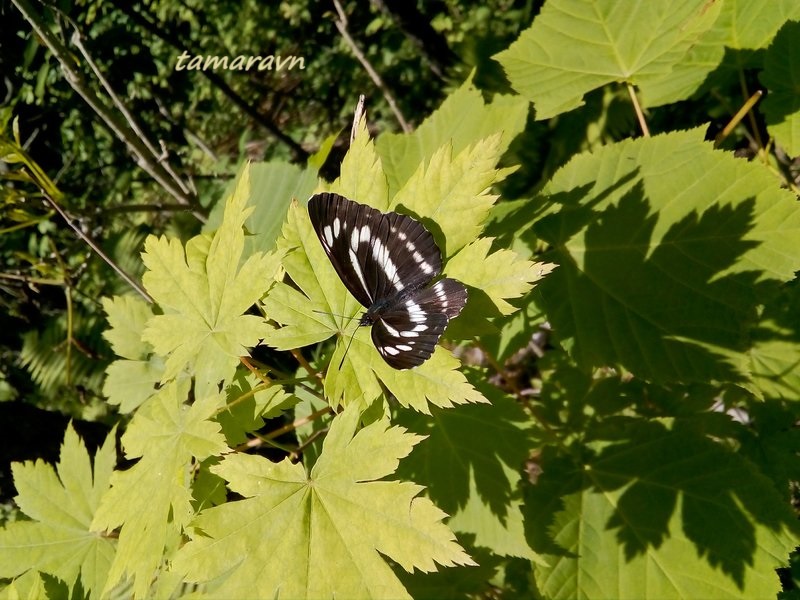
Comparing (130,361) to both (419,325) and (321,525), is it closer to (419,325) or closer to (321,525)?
(321,525)

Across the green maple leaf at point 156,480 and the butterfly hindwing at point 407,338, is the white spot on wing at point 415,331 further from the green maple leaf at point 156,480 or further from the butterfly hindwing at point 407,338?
the green maple leaf at point 156,480

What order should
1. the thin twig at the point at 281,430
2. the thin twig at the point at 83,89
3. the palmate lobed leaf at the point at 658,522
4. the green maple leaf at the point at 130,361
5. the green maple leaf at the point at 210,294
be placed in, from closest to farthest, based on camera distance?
the green maple leaf at the point at 210,294, the thin twig at the point at 281,430, the palmate lobed leaf at the point at 658,522, the thin twig at the point at 83,89, the green maple leaf at the point at 130,361

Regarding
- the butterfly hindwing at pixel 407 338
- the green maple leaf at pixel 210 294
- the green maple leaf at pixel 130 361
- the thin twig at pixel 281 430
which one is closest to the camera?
the butterfly hindwing at pixel 407 338

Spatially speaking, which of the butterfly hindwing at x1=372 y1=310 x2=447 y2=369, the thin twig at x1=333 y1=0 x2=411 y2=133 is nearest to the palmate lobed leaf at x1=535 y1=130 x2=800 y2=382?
the butterfly hindwing at x1=372 y1=310 x2=447 y2=369

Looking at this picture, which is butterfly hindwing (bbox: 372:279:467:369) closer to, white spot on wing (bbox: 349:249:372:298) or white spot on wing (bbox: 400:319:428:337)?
white spot on wing (bbox: 400:319:428:337)

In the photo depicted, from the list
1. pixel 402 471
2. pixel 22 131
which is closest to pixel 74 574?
pixel 402 471

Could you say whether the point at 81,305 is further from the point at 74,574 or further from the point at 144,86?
the point at 74,574

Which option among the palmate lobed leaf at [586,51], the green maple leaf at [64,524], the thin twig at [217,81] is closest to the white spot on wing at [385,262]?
the palmate lobed leaf at [586,51]
